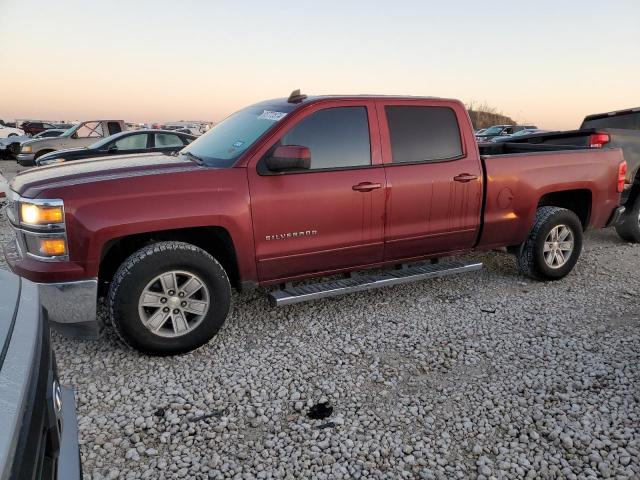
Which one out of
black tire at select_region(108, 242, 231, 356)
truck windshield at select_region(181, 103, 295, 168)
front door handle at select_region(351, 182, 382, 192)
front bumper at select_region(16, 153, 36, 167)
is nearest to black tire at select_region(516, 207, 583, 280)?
front door handle at select_region(351, 182, 382, 192)

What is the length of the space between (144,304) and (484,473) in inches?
93.2

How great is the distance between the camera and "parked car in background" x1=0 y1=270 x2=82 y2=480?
1.12m

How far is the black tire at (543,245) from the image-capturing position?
16.0ft

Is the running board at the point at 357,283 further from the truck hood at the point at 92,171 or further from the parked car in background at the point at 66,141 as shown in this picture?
the parked car in background at the point at 66,141

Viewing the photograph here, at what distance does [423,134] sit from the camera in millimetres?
4277

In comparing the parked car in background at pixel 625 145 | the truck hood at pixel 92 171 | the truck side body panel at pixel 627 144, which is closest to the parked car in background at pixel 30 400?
the truck hood at pixel 92 171

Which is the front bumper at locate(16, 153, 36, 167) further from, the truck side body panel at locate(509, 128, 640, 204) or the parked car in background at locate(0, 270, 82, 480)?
the parked car in background at locate(0, 270, 82, 480)

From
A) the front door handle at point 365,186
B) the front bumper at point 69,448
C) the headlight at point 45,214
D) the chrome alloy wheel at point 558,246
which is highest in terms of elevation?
the headlight at point 45,214

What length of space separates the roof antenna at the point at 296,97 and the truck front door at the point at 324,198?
0.89ft

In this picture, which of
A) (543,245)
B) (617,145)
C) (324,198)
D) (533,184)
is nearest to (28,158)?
(324,198)

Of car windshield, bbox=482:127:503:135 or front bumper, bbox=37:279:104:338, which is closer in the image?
front bumper, bbox=37:279:104:338

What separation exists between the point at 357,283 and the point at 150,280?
168cm

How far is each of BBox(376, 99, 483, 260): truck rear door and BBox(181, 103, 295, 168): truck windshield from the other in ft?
3.05

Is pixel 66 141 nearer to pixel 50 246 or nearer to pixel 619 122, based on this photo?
pixel 50 246
